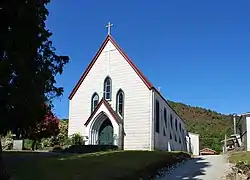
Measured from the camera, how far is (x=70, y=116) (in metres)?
37.8

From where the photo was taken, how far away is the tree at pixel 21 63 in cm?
1499

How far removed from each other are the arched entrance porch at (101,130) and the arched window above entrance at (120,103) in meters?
1.44

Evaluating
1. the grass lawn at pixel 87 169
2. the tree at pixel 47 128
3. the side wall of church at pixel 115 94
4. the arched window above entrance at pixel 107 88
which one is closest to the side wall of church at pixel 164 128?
the side wall of church at pixel 115 94

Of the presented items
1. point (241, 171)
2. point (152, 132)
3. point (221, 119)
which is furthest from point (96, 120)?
point (221, 119)

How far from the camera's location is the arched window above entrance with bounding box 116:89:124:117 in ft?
115

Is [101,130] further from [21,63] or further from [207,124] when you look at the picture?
[207,124]

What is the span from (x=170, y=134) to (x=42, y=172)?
27.9 m

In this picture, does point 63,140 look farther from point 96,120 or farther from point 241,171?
point 241,171

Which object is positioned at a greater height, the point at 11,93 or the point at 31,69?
the point at 31,69

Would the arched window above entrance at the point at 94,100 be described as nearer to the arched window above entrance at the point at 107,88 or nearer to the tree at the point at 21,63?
the arched window above entrance at the point at 107,88

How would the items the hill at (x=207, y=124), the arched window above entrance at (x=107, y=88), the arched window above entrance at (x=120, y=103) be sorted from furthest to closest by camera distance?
the hill at (x=207, y=124) < the arched window above entrance at (x=107, y=88) < the arched window above entrance at (x=120, y=103)

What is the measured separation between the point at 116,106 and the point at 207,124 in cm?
4525

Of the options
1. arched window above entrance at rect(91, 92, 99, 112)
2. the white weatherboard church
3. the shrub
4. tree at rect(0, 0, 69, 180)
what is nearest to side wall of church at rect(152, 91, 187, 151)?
the white weatherboard church

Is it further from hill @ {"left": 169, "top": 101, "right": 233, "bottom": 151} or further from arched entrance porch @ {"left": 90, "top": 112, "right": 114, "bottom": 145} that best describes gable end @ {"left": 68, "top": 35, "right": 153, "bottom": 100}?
hill @ {"left": 169, "top": 101, "right": 233, "bottom": 151}
